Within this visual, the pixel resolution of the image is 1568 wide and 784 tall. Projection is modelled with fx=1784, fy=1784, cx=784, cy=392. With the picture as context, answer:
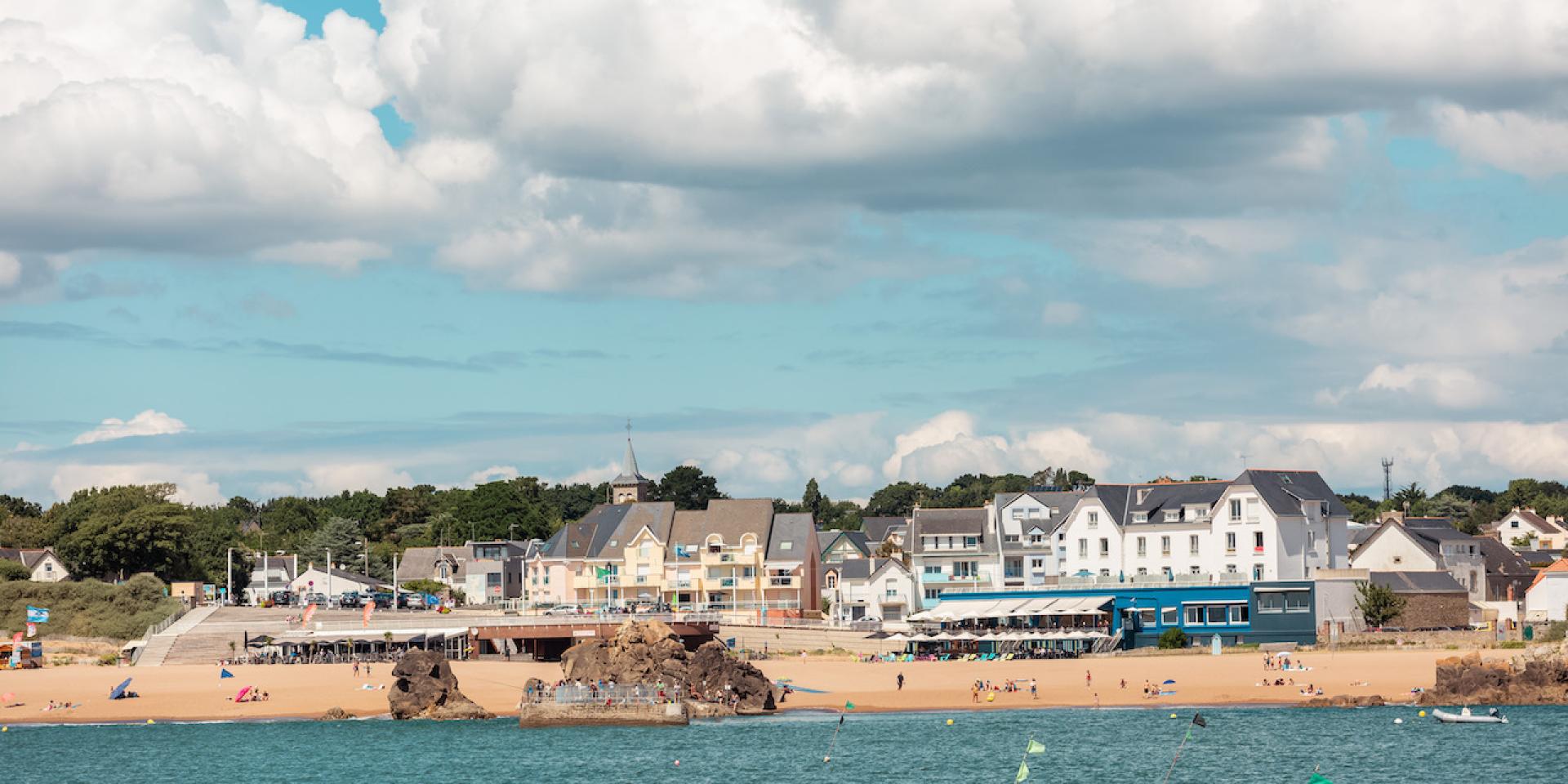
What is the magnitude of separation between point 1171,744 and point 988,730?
773 cm

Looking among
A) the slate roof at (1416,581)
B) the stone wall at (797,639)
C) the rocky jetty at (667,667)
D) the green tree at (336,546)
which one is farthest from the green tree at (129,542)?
the slate roof at (1416,581)

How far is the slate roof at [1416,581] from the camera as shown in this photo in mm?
92125

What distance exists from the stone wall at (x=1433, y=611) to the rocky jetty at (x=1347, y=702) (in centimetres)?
1999

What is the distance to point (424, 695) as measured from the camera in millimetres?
72438

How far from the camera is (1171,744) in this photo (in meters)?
62.4

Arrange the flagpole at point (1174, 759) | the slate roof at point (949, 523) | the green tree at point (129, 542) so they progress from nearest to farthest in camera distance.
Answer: the flagpole at point (1174, 759) < the slate roof at point (949, 523) < the green tree at point (129, 542)

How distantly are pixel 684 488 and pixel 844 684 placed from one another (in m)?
85.6

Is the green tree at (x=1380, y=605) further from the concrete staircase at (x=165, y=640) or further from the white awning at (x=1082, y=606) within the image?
the concrete staircase at (x=165, y=640)

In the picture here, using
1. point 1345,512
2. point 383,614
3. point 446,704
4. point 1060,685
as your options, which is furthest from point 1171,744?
point 383,614

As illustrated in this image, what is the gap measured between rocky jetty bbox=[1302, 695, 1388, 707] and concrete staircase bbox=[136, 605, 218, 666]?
57.0 m

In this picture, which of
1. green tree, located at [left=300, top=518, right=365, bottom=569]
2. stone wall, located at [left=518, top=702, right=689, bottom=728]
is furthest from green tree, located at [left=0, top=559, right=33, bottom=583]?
stone wall, located at [left=518, top=702, right=689, bottom=728]

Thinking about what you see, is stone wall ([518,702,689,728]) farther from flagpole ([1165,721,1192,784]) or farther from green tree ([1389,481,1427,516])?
green tree ([1389,481,1427,516])

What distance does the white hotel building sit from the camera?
96.6 meters

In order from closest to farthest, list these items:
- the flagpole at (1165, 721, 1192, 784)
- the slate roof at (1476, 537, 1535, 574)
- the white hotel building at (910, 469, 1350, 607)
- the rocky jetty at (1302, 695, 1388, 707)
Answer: the flagpole at (1165, 721, 1192, 784) → the rocky jetty at (1302, 695, 1388, 707) → the white hotel building at (910, 469, 1350, 607) → the slate roof at (1476, 537, 1535, 574)
